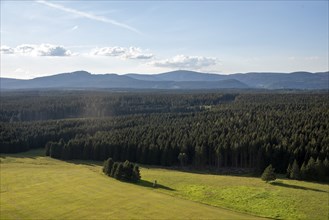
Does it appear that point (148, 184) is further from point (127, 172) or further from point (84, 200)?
point (84, 200)

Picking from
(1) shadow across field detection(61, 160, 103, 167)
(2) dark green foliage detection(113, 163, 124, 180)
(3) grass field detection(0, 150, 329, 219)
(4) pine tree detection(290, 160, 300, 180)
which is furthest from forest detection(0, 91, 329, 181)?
(2) dark green foliage detection(113, 163, 124, 180)

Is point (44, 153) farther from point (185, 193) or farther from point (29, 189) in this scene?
point (185, 193)

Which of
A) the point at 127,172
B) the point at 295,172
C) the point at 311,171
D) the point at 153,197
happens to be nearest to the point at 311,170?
the point at 311,171

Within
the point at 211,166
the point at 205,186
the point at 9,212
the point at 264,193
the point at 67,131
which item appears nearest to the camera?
the point at 9,212

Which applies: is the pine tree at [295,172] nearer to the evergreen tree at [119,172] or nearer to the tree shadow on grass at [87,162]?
the evergreen tree at [119,172]

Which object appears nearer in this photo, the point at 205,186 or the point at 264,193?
the point at 264,193

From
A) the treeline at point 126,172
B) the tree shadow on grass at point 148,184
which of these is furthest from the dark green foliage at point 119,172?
the tree shadow on grass at point 148,184

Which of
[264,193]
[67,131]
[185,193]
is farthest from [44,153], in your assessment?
[264,193]
